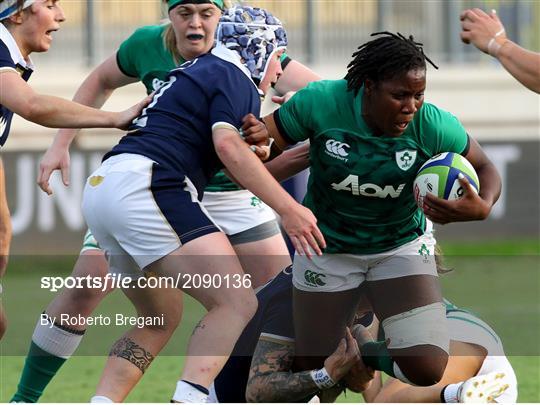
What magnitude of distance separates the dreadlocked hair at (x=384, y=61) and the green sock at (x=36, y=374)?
1990 mm

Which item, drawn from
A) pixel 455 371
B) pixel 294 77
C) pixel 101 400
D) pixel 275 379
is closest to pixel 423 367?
pixel 455 371

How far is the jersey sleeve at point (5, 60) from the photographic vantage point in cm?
544

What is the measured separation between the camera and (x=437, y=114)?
5410 mm

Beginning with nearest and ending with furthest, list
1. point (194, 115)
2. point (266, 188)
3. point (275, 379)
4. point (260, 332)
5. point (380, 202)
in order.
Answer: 1. point (266, 188)
2. point (194, 115)
3. point (380, 202)
4. point (275, 379)
5. point (260, 332)

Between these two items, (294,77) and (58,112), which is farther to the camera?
(294,77)

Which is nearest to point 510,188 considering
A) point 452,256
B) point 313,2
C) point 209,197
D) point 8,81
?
point 452,256

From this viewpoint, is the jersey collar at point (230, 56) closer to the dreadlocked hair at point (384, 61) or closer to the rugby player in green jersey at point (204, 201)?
the dreadlocked hair at point (384, 61)

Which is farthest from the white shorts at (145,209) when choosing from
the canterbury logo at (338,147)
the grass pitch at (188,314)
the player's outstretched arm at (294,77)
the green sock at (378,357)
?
the grass pitch at (188,314)

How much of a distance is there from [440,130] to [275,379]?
130 cm

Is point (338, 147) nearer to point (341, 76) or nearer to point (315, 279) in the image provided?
point (315, 279)

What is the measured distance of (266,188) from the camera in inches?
196

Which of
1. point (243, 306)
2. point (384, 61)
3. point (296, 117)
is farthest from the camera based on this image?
point (296, 117)

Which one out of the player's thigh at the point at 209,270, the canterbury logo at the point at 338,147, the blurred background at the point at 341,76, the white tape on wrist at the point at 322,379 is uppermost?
the canterbury logo at the point at 338,147

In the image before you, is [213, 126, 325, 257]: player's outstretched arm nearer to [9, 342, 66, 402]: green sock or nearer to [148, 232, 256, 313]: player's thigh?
[148, 232, 256, 313]: player's thigh
